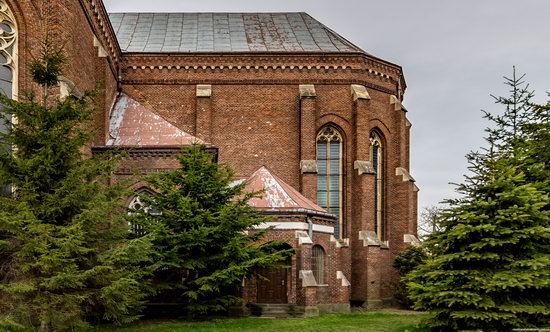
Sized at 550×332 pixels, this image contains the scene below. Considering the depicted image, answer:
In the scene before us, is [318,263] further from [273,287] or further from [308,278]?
[273,287]

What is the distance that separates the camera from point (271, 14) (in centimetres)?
3644

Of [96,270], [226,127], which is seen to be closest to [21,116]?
[96,270]

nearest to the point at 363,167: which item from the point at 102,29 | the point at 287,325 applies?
the point at 287,325

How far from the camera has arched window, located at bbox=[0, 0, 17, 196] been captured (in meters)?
19.5

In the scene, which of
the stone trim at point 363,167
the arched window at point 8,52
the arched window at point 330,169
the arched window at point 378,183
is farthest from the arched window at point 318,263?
the arched window at point 8,52

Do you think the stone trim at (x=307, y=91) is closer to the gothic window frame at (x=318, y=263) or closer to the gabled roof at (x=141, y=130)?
the gabled roof at (x=141, y=130)

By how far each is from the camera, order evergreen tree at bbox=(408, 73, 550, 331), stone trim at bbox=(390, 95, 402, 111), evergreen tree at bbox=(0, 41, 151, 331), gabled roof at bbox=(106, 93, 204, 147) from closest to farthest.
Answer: evergreen tree at bbox=(0, 41, 151, 331) → evergreen tree at bbox=(408, 73, 550, 331) → gabled roof at bbox=(106, 93, 204, 147) → stone trim at bbox=(390, 95, 402, 111)

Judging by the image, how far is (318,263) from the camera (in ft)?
87.9

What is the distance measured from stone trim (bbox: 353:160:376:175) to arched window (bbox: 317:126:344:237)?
0.88 m

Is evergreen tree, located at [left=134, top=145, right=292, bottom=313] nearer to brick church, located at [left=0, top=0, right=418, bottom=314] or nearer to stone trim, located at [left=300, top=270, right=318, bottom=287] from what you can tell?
A: stone trim, located at [left=300, top=270, right=318, bottom=287]

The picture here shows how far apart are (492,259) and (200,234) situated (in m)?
8.66

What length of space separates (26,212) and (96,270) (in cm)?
193

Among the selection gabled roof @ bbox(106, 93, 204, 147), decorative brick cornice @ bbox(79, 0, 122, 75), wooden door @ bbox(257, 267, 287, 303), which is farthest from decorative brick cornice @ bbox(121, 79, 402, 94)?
wooden door @ bbox(257, 267, 287, 303)

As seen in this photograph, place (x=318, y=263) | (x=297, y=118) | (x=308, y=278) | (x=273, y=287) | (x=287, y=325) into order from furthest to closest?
(x=297, y=118) < (x=318, y=263) < (x=273, y=287) < (x=308, y=278) < (x=287, y=325)
